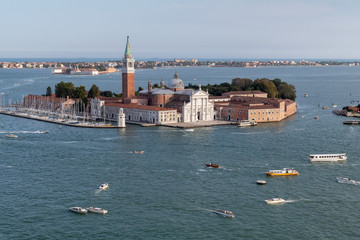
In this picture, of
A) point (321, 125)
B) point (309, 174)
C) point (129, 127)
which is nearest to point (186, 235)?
point (309, 174)

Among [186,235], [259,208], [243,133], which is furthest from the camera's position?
[243,133]

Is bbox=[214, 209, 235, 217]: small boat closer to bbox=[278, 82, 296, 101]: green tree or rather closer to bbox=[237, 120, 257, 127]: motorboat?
bbox=[237, 120, 257, 127]: motorboat

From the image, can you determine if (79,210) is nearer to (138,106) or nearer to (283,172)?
(283,172)

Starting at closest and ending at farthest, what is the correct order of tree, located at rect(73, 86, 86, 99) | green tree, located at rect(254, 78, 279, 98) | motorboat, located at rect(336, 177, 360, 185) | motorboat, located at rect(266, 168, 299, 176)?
motorboat, located at rect(336, 177, 360, 185) < motorboat, located at rect(266, 168, 299, 176) < tree, located at rect(73, 86, 86, 99) < green tree, located at rect(254, 78, 279, 98)

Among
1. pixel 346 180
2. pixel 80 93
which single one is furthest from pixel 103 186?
pixel 80 93

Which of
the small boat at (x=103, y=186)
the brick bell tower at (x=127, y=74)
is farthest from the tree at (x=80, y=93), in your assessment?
the small boat at (x=103, y=186)

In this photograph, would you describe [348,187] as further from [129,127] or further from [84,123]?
[84,123]

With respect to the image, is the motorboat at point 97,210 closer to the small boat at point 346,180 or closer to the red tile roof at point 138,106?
the small boat at point 346,180

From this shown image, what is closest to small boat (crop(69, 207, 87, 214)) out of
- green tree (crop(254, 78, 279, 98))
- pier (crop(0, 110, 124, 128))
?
pier (crop(0, 110, 124, 128))
